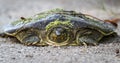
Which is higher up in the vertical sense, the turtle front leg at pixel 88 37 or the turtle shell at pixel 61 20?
A: the turtle shell at pixel 61 20

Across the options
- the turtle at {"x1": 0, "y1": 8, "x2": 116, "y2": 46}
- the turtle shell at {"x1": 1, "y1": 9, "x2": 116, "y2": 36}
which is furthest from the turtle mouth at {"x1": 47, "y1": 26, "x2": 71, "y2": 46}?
the turtle shell at {"x1": 1, "y1": 9, "x2": 116, "y2": 36}

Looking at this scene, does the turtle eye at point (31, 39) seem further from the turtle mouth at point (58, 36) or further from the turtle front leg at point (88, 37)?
the turtle front leg at point (88, 37)

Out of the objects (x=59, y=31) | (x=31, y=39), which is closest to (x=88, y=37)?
(x=59, y=31)

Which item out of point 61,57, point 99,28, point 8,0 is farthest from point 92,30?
point 8,0

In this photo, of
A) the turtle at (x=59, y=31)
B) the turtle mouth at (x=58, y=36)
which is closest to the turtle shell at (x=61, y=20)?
the turtle at (x=59, y=31)

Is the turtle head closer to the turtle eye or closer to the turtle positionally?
the turtle

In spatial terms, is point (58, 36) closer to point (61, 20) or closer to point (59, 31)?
point (59, 31)

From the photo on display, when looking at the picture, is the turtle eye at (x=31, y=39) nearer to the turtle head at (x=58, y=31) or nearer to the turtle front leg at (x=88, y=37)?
the turtle head at (x=58, y=31)
